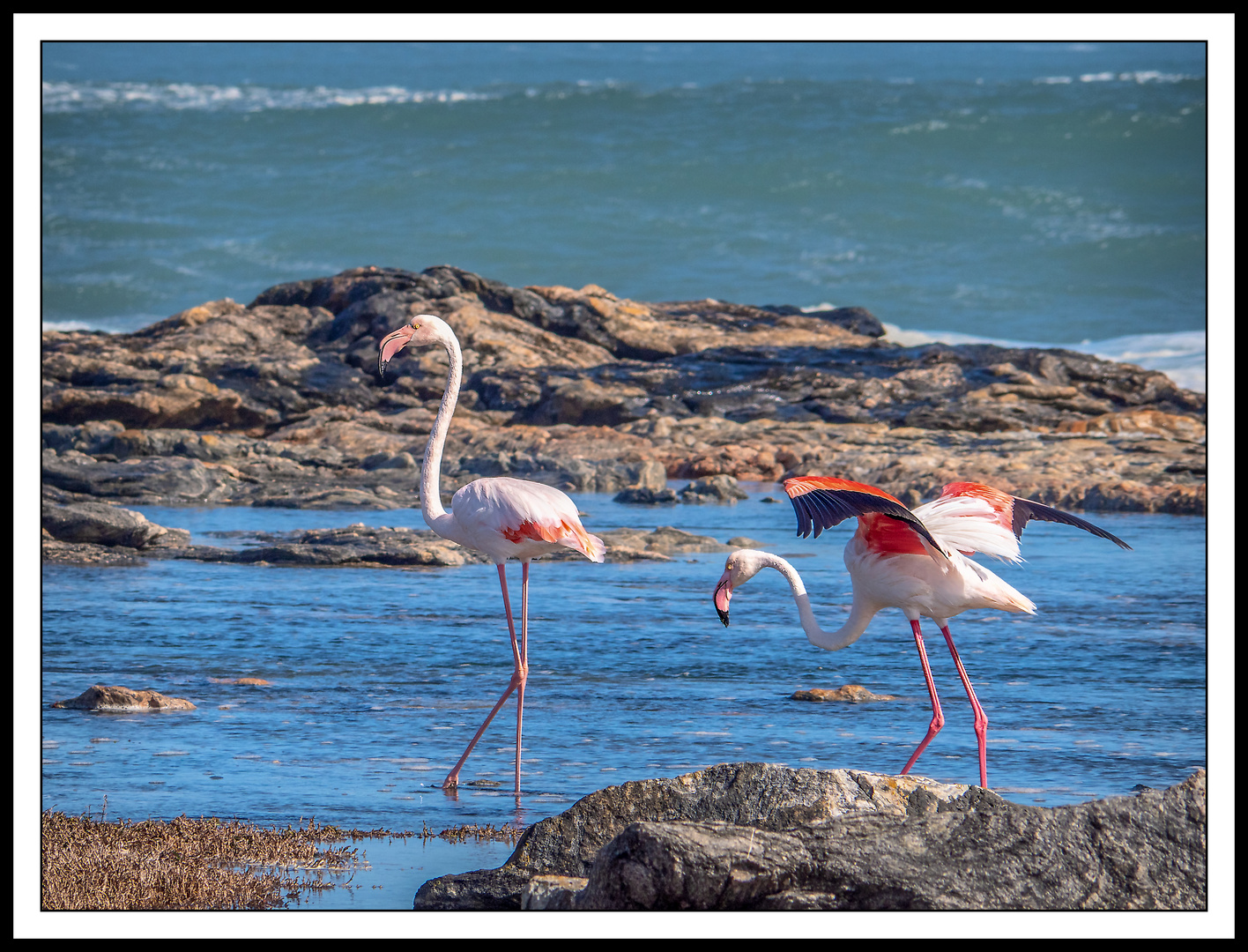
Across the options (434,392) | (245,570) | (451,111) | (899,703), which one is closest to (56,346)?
(434,392)

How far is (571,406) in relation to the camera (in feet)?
A: 68.4

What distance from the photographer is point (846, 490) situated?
545 cm

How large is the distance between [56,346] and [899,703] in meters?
19.2

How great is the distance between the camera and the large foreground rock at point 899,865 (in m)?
4.15

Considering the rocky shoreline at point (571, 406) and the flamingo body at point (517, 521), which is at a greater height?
the rocky shoreline at point (571, 406)

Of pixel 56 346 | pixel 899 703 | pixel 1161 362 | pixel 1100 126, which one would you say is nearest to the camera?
pixel 899 703

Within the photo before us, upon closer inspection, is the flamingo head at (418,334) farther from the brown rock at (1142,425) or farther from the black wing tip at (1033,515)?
the brown rock at (1142,425)

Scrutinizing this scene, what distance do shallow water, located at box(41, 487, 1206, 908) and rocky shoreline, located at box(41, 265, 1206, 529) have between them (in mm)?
4653

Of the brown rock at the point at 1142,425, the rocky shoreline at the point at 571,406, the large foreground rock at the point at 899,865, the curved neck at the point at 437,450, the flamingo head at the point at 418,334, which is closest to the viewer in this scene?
the large foreground rock at the point at 899,865

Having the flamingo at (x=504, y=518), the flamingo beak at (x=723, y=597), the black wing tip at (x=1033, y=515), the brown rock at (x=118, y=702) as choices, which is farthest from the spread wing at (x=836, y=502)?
the brown rock at (x=118, y=702)

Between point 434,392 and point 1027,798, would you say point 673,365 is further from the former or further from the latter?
point 1027,798

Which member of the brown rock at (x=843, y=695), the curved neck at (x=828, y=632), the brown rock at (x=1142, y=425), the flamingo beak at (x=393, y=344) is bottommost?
the brown rock at (x=843, y=695)

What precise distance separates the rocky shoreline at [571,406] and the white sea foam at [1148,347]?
485cm

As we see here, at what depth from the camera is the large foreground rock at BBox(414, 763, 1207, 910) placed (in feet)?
13.6
